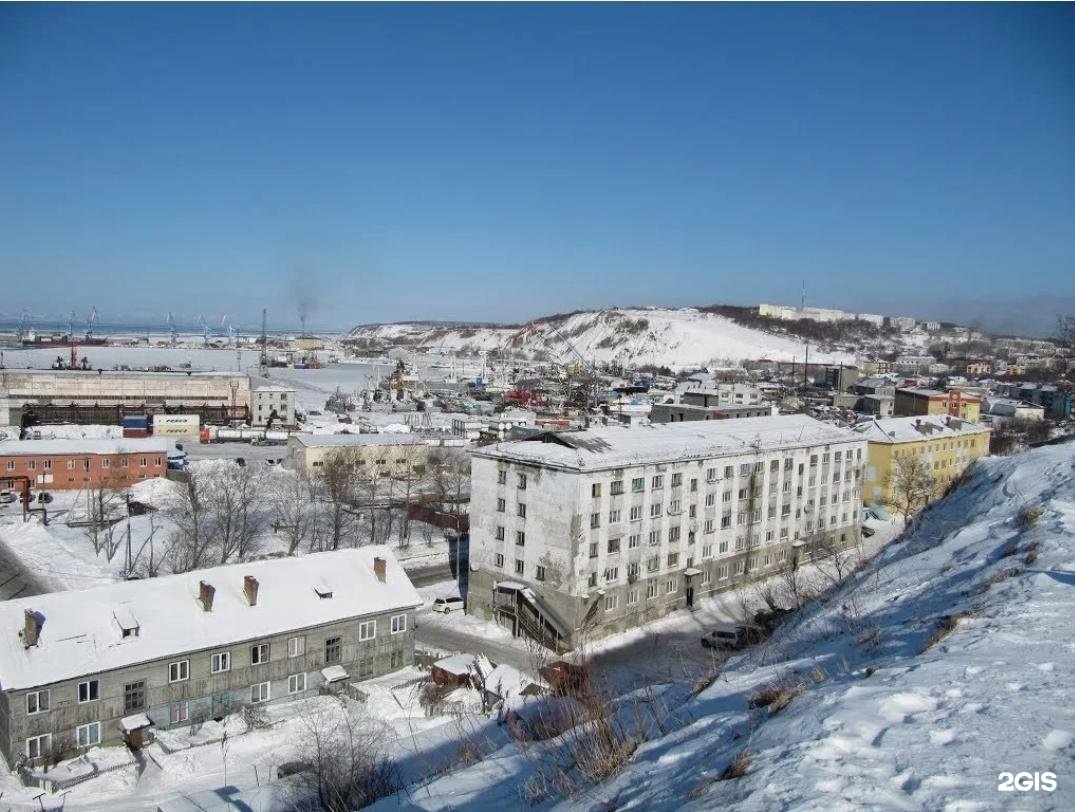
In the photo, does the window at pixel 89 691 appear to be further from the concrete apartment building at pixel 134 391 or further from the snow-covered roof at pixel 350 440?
the concrete apartment building at pixel 134 391

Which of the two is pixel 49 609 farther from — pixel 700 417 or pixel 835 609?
pixel 700 417

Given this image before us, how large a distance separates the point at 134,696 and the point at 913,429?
2434cm

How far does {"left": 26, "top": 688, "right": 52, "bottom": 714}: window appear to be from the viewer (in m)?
9.86

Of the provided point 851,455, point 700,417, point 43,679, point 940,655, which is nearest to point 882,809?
point 940,655

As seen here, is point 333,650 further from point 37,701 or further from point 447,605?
point 447,605

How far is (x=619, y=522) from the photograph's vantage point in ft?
50.8

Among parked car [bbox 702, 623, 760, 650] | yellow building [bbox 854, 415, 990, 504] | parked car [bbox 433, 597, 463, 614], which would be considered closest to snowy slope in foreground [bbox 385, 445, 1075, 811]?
parked car [bbox 702, 623, 760, 650]

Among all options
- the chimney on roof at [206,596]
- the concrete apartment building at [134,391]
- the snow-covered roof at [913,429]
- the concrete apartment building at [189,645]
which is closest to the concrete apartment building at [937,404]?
the snow-covered roof at [913,429]

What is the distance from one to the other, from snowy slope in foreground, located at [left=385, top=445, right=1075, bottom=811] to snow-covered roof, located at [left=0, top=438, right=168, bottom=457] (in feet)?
80.0

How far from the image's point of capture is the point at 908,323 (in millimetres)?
142500

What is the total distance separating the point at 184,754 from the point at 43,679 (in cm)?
197

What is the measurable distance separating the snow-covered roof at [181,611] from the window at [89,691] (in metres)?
0.18

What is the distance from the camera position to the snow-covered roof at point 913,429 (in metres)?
25.8

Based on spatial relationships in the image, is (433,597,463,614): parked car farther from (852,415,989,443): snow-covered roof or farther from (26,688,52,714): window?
(852,415,989,443): snow-covered roof
